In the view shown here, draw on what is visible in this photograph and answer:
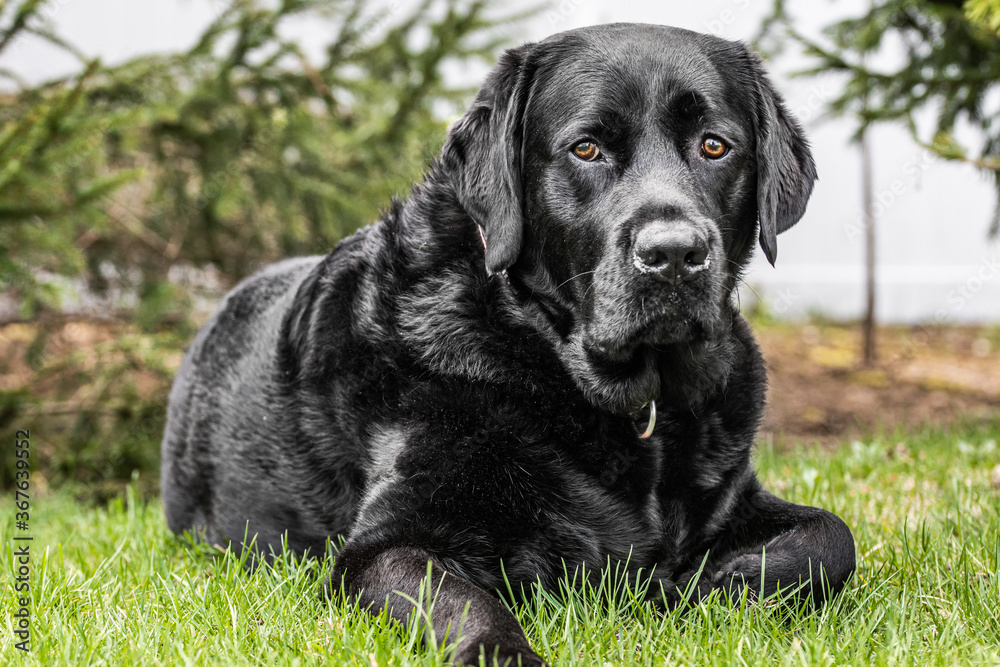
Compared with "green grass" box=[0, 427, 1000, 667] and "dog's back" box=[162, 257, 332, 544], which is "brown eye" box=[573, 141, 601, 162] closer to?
"dog's back" box=[162, 257, 332, 544]

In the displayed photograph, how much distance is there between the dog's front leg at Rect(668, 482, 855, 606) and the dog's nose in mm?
753

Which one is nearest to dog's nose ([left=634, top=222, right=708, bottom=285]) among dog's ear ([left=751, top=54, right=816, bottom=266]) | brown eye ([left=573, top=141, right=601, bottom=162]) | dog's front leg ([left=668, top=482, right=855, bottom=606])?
brown eye ([left=573, top=141, right=601, bottom=162])

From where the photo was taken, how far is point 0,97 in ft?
16.1

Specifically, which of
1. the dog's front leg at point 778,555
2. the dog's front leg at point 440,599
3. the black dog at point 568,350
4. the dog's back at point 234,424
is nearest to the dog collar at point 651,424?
the black dog at point 568,350

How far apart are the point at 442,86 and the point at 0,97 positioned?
262 centimetres

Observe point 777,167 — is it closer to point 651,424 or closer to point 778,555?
point 651,424

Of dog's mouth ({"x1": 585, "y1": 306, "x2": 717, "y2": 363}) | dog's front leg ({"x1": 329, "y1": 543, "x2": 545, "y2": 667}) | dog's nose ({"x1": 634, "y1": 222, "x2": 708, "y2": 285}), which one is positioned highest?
dog's nose ({"x1": 634, "y1": 222, "x2": 708, "y2": 285})

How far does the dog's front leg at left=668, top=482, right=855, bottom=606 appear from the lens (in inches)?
87.4

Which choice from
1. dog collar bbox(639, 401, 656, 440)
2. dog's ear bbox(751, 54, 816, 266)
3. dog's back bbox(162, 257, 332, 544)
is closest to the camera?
dog collar bbox(639, 401, 656, 440)

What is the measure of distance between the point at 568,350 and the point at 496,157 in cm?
59

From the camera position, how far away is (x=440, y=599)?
2.00 meters

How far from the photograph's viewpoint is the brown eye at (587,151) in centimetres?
241

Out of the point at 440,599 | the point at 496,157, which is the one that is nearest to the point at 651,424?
the point at 440,599

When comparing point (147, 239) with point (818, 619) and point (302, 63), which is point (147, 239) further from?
point (818, 619)
